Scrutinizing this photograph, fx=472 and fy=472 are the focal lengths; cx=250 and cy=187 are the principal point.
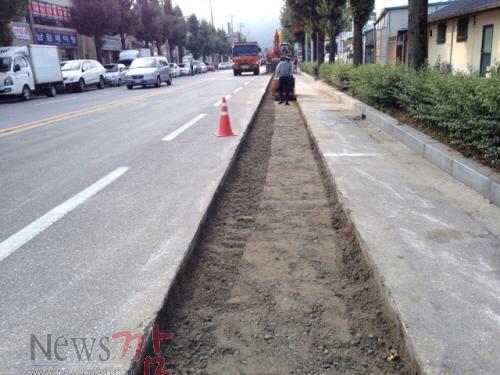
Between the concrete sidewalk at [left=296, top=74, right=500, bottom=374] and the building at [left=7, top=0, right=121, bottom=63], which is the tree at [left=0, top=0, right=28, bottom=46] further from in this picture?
the concrete sidewalk at [left=296, top=74, right=500, bottom=374]

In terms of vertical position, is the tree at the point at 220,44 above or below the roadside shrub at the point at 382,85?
above

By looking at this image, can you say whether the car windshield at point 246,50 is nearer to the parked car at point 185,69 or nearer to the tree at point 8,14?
the parked car at point 185,69

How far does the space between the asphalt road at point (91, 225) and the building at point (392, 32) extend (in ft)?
82.2

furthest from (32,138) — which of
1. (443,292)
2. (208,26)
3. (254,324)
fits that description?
(208,26)

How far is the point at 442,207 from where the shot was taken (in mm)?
5023

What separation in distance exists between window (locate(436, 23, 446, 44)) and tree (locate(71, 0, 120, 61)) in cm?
2608

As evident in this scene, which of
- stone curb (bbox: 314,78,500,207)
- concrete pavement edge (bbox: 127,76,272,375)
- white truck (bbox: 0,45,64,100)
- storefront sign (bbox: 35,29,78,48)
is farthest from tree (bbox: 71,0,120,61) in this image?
concrete pavement edge (bbox: 127,76,272,375)

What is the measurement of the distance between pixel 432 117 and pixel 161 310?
5990 millimetres

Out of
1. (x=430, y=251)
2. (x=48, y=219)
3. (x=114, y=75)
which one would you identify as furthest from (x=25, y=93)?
(x=430, y=251)

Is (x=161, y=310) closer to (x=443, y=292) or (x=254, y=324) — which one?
(x=254, y=324)

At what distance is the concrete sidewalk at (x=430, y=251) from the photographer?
264 centimetres

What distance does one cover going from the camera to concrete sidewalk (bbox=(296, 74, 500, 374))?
8.68 feet

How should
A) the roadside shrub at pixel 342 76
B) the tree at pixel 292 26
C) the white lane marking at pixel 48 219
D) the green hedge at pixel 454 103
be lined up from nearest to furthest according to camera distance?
the white lane marking at pixel 48 219
the green hedge at pixel 454 103
the roadside shrub at pixel 342 76
the tree at pixel 292 26

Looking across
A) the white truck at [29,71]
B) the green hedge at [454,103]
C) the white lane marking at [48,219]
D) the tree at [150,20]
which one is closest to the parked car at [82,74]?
the white truck at [29,71]
